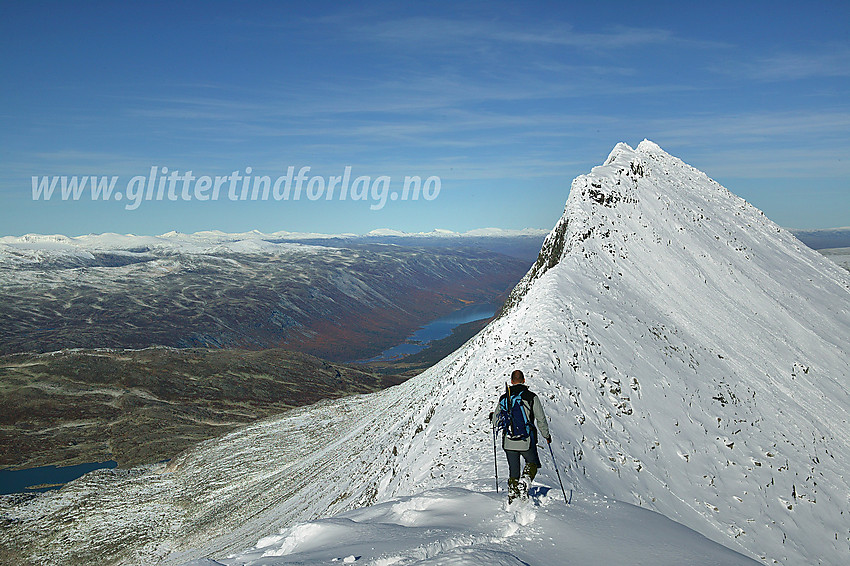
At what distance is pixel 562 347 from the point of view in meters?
21.9

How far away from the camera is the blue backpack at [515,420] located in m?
10.5

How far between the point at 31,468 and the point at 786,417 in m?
124

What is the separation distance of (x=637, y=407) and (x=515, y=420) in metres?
12.9

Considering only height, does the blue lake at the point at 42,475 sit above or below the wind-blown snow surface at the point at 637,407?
below

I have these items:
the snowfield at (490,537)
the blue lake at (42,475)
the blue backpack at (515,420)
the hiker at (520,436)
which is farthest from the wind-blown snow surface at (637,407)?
the blue lake at (42,475)

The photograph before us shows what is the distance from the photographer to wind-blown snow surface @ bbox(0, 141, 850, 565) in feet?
59.0

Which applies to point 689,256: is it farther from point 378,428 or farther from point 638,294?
point 378,428

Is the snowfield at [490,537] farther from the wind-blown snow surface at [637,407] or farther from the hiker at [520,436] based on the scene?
the wind-blown snow surface at [637,407]

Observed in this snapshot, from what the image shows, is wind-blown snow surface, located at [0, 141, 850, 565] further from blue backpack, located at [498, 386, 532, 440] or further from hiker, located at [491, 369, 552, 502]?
blue backpack, located at [498, 386, 532, 440]

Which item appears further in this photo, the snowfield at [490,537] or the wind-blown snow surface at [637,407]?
the wind-blown snow surface at [637,407]

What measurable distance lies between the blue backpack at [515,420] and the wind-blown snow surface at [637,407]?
2837 mm

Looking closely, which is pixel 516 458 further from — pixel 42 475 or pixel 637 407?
pixel 42 475

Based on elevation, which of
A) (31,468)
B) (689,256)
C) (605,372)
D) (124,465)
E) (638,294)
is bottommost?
(31,468)

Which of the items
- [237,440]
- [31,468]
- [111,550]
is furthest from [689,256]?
[31,468]
